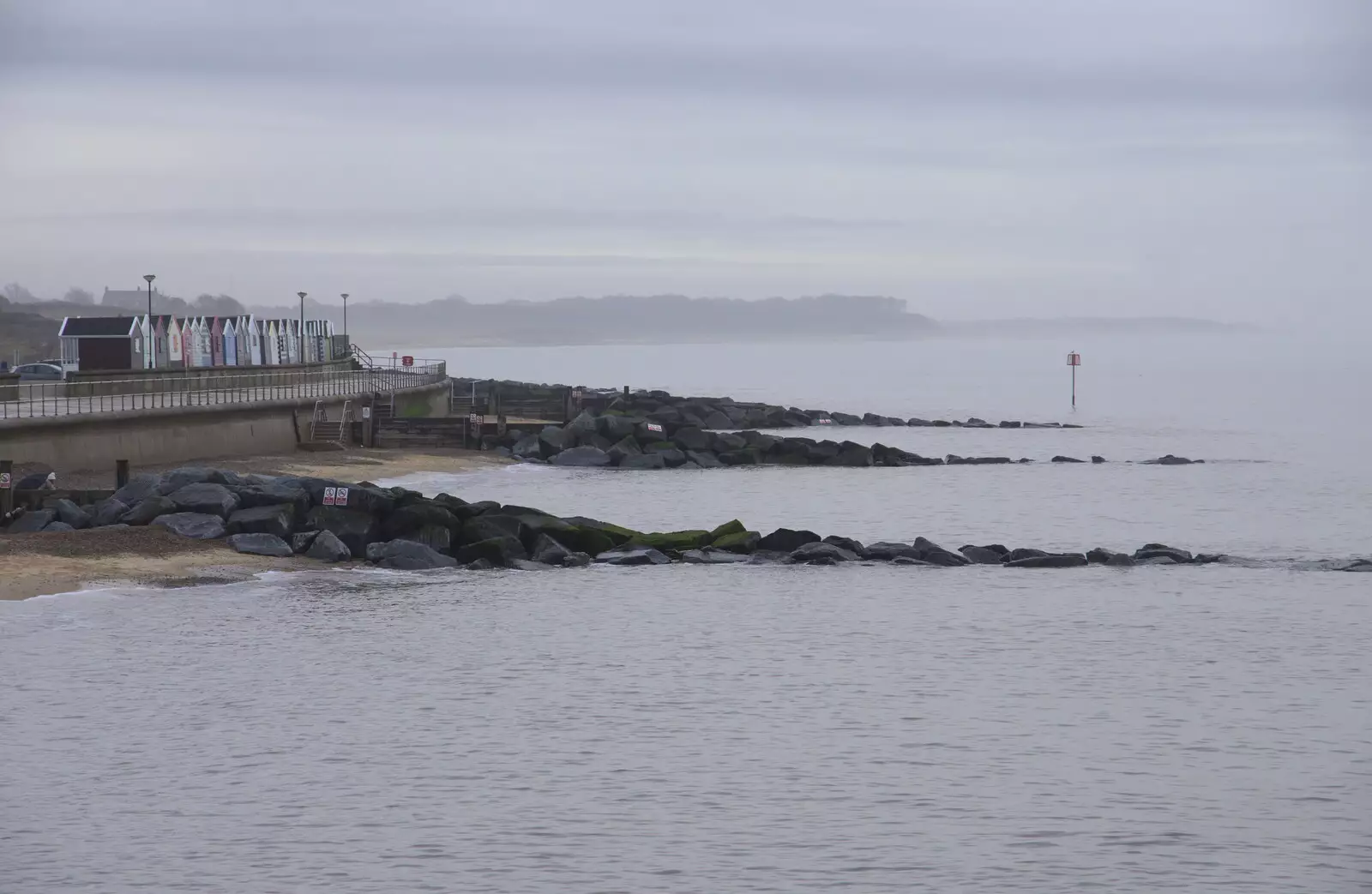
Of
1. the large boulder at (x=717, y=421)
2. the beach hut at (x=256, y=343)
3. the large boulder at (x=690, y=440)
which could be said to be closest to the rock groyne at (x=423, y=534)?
the large boulder at (x=690, y=440)

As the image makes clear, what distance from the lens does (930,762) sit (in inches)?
617

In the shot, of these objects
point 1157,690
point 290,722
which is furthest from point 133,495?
point 1157,690

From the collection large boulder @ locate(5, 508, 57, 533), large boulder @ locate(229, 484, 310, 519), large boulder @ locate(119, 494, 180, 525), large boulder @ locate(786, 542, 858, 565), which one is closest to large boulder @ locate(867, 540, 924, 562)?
large boulder @ locate(786, 542, 858, 565)

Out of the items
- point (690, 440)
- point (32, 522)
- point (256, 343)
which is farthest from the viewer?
point (256, 343)

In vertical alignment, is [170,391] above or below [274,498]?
above

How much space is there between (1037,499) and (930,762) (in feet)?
109

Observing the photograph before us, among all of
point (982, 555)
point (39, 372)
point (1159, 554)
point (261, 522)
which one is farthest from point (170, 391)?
point (1159, 554)

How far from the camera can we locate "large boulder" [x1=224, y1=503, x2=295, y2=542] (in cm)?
2923

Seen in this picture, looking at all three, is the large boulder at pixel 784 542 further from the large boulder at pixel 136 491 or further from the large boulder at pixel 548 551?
the large boulder at pixel 136 491

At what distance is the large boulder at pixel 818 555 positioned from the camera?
30.7 m

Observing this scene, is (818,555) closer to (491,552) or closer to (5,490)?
(491,552)

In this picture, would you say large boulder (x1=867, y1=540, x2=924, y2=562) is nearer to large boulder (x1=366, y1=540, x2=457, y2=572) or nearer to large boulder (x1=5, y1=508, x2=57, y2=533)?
large boulder (x1=366, y1=540, x2=457, y2=572)

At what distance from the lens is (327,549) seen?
28.6m

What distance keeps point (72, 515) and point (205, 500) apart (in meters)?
2.34
